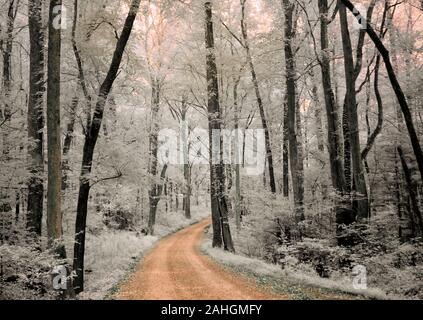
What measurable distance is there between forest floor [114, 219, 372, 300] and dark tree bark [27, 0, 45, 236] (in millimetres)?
4167

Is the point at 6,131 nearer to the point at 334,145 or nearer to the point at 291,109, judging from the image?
the point at 291,109

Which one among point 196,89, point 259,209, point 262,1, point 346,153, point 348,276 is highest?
Answer: point 262,1

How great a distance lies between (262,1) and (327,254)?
538 inches

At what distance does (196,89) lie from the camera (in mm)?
25156

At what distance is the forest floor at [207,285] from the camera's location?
984cm

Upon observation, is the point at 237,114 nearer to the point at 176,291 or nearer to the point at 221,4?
the point at 221,4

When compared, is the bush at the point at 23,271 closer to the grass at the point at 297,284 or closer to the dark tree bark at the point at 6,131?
the dark tree bark at the point at 6,131

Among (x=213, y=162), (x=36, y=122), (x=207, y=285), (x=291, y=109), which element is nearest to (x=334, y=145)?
(x=291, y=109)

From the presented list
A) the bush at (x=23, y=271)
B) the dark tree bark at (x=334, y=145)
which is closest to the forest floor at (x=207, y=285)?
the bush at (x=23, y=271)

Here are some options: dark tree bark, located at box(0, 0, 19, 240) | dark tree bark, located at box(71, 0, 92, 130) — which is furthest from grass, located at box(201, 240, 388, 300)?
dark tree bark, located at box(0, 0, 19, 240)

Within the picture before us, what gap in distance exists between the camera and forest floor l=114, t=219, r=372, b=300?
388 inches

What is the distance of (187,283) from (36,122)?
7978mm

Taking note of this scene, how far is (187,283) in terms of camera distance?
12.1m
